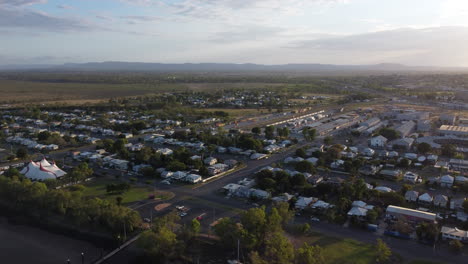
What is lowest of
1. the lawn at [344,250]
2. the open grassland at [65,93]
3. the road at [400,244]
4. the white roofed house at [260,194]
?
the lawn at [344,250]

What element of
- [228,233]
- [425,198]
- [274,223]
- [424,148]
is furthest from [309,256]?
[424,148]

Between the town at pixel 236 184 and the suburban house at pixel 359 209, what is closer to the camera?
the town at pixel 236 184

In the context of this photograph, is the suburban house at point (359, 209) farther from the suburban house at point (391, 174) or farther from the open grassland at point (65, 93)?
the open grassland at point (65, 93)

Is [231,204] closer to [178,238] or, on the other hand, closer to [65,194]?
[178,238]

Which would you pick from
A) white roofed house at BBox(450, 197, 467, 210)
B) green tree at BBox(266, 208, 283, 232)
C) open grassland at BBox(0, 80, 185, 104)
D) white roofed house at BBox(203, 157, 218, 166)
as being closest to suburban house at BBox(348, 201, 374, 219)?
white roofed house at BBox(450, 197, 467, 210)

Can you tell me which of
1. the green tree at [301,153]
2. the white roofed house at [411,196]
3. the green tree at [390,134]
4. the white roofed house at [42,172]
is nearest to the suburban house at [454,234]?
the white roofed house at [411,196]

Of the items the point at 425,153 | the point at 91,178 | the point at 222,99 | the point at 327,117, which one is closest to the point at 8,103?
the point at 222,99

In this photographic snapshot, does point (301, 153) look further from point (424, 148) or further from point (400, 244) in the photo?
point (400, 244)
